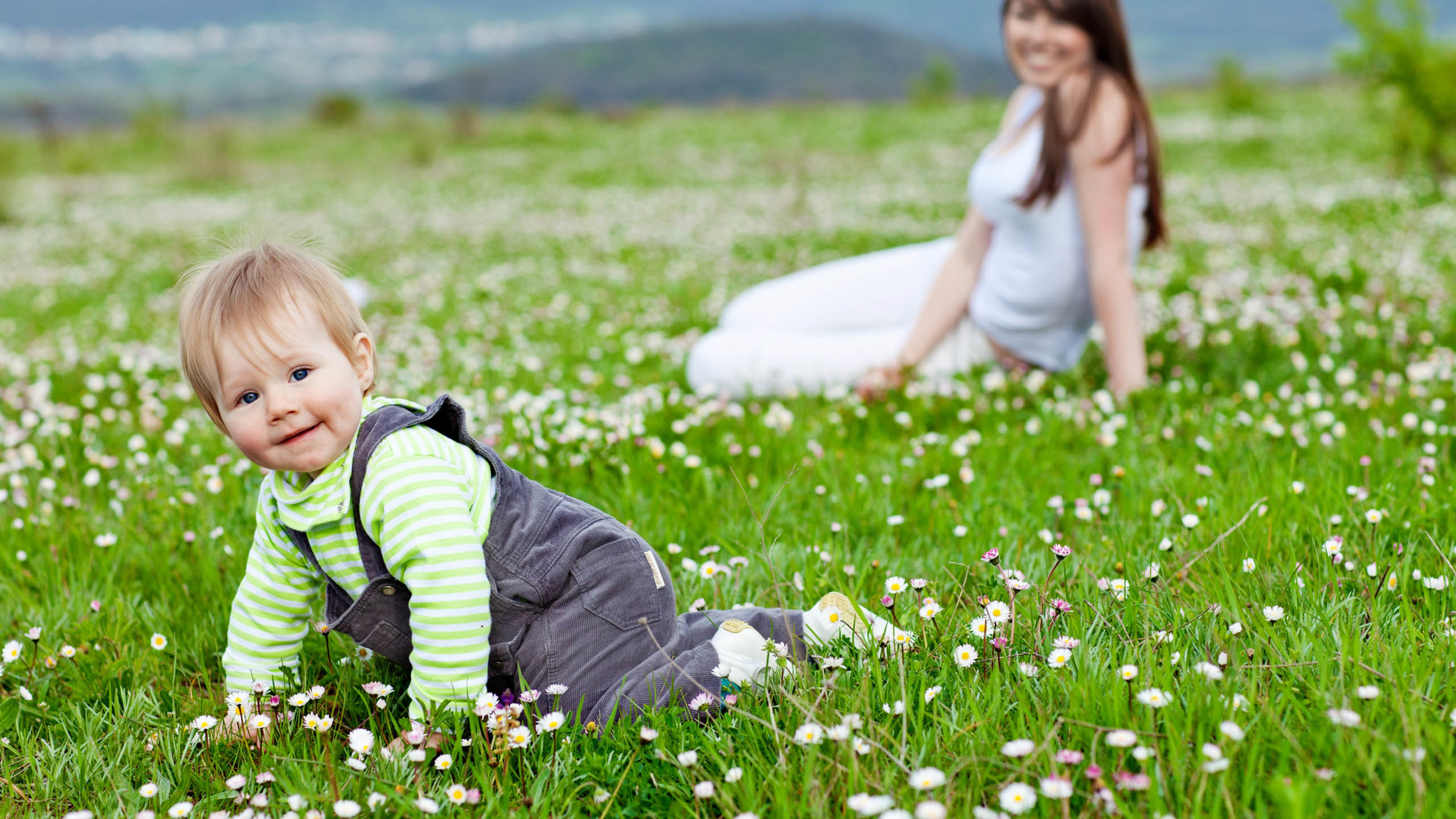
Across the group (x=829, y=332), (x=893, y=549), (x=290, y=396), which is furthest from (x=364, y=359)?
(x=829, y=332)

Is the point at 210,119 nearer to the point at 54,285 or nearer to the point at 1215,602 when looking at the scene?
the point at 54,285

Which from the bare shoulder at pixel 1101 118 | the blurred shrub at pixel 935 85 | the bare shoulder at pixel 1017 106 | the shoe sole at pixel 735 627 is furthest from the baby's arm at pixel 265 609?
the blurred shrub at pixel 935 85

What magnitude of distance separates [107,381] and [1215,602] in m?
6.61

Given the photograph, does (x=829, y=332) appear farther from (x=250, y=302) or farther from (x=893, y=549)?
(x=250, y=302)

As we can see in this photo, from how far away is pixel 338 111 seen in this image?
51.2 metres

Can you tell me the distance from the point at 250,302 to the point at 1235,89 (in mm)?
35002

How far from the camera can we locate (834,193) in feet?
59.1

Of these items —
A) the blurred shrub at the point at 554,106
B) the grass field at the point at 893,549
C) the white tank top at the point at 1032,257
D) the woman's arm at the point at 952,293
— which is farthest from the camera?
the blurred shrub at the point at 554,106

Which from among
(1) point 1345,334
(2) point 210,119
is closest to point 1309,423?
(1) point 1345,334

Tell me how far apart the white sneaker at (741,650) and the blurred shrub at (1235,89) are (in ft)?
110

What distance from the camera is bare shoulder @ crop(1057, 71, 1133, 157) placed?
5508 mm

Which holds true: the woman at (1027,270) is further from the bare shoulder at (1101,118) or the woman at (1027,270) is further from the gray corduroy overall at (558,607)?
the gray corduroy overall at (558,607)

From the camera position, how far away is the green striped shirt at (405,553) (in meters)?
2.52

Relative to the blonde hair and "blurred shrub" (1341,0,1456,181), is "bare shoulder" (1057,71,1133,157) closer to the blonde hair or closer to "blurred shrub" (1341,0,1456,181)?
the blonde hair
